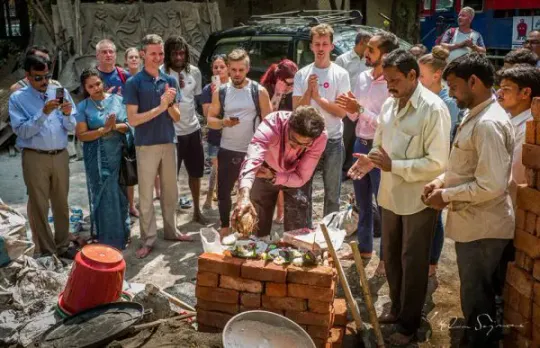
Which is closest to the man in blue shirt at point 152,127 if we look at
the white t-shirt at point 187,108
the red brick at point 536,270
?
the white t-shirt at point 187,108

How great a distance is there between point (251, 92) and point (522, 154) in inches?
109

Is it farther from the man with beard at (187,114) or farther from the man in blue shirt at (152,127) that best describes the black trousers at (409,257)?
the man with beard at (187,114)

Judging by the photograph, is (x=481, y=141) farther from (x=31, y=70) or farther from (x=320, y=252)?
(x=31, y=70)

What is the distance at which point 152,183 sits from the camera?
5.80 meters

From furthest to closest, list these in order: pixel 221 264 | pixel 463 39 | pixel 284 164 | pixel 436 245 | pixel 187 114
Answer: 1. pixel 463 39
2. pixel 187 114
3. pixel 436 245
4. pixel 284 164
5. pixel 221 264

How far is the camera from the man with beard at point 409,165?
3.91 meters

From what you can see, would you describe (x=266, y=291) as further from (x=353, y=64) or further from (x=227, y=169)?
(x=353, y=64)

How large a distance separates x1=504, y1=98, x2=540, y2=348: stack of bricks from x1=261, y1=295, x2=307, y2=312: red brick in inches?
54.6

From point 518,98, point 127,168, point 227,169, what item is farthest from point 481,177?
point 127,168

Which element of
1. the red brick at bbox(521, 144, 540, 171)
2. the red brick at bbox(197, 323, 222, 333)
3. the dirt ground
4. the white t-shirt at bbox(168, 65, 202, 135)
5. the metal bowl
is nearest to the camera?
the metal bowl

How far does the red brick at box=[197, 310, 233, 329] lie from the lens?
3.71 meters

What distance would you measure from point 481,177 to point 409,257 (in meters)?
0.85

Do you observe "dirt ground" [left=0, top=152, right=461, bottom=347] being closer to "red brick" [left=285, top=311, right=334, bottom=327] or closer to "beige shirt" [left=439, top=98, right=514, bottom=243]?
"red brick" [left=285, top=311, right=334, bottom=327]

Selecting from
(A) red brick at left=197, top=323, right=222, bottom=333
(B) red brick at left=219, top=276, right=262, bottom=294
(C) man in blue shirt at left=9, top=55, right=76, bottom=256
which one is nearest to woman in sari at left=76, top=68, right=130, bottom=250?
(C) man in blue shirt at left=9, top=55, right=76, bottom=256
